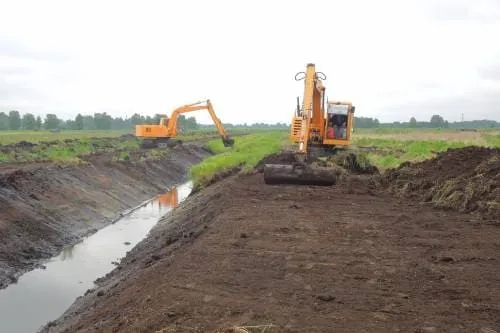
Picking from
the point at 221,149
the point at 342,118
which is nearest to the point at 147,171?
the point at 342,118

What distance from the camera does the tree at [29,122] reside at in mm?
125938

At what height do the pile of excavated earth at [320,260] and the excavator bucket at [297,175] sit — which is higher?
the excavator bucket at [297,175]

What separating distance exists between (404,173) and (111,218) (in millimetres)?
11537

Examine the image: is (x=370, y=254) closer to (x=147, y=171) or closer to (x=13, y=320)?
(x=13, y=320)

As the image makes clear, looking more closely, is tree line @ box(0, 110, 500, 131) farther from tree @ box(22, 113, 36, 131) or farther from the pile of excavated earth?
the pile of excavated earth

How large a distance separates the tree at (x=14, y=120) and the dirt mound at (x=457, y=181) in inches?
4957

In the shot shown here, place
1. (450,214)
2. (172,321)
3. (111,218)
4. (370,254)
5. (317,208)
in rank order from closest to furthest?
(172,321), (370,254), (450,214), (317,208), (111,218)

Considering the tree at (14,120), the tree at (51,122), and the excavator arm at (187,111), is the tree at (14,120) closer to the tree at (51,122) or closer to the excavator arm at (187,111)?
the tree at (51,122)

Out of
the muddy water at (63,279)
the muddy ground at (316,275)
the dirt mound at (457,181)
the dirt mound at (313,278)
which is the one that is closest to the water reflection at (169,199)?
the muddy water at (63,279)

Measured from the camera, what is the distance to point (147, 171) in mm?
35156

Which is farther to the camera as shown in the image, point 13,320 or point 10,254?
point 10,254

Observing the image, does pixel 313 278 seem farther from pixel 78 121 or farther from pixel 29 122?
pixel 78 121

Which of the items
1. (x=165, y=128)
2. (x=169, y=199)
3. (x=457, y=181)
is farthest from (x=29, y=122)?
(x=457, y=181)

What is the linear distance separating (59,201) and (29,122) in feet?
372
